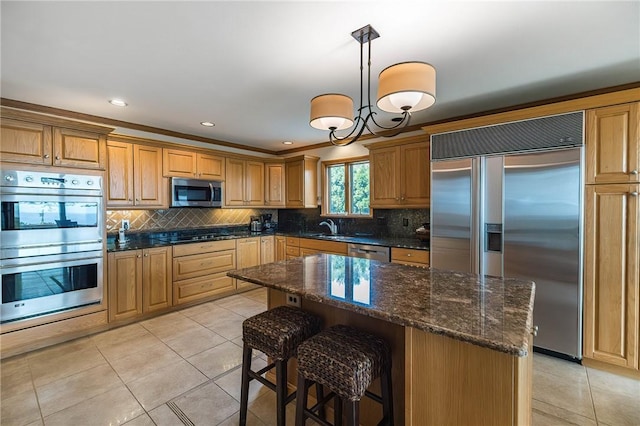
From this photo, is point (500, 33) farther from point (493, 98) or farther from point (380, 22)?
point (493, 98)

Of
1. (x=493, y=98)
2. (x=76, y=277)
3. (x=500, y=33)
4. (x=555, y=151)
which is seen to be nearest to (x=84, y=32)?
(x=76, y=277)

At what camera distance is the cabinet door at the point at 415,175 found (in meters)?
3.47

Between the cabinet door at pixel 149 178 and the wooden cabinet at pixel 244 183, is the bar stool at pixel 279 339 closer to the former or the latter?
the cabinet door at pixel 149 178

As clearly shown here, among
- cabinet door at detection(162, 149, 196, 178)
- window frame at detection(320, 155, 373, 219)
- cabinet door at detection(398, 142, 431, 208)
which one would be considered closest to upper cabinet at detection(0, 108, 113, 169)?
cabinet door at detection(162, 149, 196, 178)

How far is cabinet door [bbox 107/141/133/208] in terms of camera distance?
3.34 m

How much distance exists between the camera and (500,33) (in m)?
1.73

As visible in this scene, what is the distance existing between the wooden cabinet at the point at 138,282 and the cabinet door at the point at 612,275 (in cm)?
434

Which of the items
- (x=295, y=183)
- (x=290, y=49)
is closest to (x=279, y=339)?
(x=290, y=49)

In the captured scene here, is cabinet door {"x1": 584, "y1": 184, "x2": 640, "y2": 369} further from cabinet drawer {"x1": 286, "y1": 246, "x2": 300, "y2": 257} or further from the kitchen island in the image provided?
cabinet drawer {"x1": 286, "y1": 246, "x2": 300, "y2": 257}

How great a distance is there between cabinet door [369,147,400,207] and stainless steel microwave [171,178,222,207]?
2.35 meters

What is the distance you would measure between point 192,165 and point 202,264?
1.42m

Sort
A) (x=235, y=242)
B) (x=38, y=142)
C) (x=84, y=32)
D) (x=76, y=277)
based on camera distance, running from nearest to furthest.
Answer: (x=84, y=32), (x=38, y=142), (x=76, y=277), (x=235, y=242)

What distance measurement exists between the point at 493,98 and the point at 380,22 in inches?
71.4

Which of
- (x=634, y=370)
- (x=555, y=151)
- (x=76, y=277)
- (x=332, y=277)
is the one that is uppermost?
(x=555, y=151)
